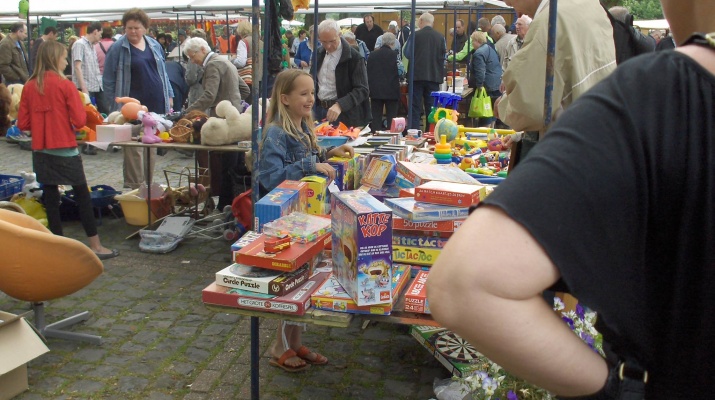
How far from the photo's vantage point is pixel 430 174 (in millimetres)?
3582

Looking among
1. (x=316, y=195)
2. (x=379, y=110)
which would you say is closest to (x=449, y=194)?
(x=316, y=195)

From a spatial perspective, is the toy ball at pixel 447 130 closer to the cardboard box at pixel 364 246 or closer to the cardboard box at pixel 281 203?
the cardboard box at pixel 281 203

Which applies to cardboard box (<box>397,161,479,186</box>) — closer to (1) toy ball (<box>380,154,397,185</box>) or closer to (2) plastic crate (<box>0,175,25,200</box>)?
(1) toy ball (<box>380,154,397,185</box>)

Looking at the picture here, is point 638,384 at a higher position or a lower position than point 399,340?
higher

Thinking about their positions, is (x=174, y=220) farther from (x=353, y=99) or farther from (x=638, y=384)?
(x=638, y=384)

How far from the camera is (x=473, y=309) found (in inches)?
32.4

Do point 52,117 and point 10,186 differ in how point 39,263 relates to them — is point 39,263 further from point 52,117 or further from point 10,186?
point 10,186

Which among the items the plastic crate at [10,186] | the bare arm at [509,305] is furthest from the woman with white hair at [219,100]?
the bare arm at [509,305]

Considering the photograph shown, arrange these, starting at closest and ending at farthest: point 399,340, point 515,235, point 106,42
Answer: point 515,235 < point 399,340 < point 106,42

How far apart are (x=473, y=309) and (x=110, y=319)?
4099mm

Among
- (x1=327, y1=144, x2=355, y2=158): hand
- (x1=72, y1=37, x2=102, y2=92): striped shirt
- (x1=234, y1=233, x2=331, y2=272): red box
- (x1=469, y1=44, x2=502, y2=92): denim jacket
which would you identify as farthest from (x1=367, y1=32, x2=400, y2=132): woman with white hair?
(x1=234, y1=233, x2=331, y2=272): red box

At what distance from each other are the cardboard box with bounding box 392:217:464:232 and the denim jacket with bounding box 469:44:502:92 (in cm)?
794

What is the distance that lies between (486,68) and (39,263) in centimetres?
840

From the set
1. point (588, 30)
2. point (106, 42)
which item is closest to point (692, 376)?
point (588, 30)
